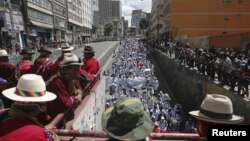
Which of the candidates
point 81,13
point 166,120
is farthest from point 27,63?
point 81,13

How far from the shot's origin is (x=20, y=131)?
2.97m

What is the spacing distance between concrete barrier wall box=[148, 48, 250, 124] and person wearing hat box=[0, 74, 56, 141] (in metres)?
10.4

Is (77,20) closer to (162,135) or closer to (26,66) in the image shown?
(26,66)

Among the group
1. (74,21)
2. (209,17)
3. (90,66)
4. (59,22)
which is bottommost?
(90,66)

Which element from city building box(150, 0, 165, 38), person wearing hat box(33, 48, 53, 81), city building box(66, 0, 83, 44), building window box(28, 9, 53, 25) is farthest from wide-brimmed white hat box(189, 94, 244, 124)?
city building box(66, 0, 83, 44)

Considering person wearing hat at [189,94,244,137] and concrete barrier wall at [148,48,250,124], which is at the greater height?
person wearing hat at [189,94,244,137]

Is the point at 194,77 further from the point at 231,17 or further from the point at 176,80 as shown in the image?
the point at 231,17

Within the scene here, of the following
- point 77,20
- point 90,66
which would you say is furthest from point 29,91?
point 77,20

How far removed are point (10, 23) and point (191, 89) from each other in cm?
2939

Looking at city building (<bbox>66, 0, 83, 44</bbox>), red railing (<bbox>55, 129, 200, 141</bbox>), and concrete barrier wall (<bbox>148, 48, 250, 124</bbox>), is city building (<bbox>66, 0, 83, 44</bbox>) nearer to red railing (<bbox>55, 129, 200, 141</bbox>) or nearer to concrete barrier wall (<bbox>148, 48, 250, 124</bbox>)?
concrete barrier wall (<bbox>148, 48, 250, 124</bbox>)

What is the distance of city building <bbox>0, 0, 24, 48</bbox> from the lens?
42.0 metres

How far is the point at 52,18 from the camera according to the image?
72812 mm

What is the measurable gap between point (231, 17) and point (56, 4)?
132ft

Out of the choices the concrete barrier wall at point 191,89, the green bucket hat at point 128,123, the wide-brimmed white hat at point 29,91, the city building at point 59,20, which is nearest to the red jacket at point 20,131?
the wide-brimmed white hat at point 29,91
